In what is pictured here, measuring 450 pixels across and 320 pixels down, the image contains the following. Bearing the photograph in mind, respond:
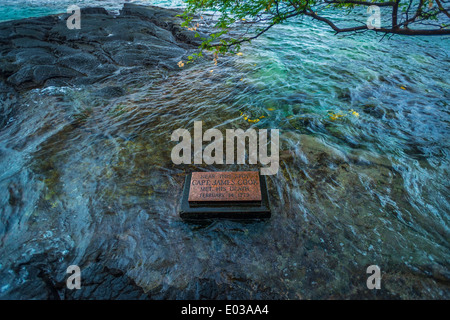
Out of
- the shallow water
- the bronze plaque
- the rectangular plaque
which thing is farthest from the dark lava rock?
the rectangular plaque

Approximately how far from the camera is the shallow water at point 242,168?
308 cm

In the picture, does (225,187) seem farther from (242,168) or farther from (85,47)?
(85,47)

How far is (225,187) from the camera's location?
3775 mm

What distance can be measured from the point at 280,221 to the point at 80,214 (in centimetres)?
345

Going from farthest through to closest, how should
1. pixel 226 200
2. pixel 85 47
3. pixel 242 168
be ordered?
1. pixel 85 47
2. pixel 242 168
3. pixel 226 200

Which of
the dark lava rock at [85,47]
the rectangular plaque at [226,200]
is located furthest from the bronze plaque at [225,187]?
the dark lava rock at [85,47]

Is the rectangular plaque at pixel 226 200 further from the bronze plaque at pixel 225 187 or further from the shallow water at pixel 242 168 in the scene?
the shallow water at pixel 242 168

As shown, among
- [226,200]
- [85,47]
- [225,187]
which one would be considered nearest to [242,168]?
[225,187]

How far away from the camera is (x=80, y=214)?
12.5 ft

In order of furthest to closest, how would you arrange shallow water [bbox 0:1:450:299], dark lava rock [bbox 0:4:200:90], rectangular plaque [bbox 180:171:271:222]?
dark lava rock [bbox 0:4:200:90]
rectangular plaque [bbox 180:171:271:222]
shallow water [bbox 0:1:450:299]

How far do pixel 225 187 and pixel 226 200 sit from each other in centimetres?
27

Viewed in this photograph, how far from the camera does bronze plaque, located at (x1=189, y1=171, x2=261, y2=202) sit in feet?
11.9

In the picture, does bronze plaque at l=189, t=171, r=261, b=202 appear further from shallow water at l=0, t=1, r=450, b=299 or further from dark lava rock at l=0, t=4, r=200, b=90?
dark lava rock at l=0, t=4, r=200, b=90

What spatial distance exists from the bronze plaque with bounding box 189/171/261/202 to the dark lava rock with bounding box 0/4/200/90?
268 inches
